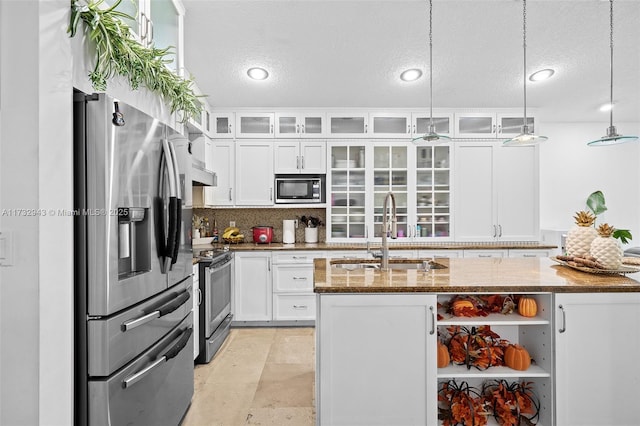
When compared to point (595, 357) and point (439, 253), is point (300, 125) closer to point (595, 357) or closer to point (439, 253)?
point (439, 253)

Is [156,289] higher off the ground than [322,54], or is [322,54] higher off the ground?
[322,54]

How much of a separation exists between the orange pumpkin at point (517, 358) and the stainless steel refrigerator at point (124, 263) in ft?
5.89

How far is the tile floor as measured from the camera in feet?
7.07

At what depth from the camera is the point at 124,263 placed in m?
1.45

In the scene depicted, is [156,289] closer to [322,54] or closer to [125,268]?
[125,268]

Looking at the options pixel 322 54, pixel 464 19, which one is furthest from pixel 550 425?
pixel 322 54

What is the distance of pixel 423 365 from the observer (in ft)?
5.66

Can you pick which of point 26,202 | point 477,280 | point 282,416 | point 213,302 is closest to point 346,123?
point 213,302

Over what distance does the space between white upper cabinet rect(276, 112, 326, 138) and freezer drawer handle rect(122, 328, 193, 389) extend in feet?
9.05

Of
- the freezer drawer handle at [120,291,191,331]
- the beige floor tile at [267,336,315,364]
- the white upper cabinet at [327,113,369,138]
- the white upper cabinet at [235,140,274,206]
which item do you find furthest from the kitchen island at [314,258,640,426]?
the white upper cabinet at [327,113,369,138]

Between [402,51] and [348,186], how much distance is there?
168 centimetres

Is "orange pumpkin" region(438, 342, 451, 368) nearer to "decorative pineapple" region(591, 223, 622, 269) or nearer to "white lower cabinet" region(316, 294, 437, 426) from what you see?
"white lower cabinet" region(316, 294, 437, 426)

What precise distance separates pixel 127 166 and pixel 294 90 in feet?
8.60

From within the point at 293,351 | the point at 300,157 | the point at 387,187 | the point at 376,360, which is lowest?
the point at 293,351
